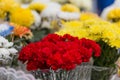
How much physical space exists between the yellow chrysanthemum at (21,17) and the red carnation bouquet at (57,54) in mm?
677

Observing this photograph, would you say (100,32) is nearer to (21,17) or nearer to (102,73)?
(102,73)

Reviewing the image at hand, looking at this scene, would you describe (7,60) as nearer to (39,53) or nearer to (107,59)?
(39,53)

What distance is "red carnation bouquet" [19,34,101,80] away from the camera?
2.71 ft

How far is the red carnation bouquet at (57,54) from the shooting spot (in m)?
0.83

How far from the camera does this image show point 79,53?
2.81 ft

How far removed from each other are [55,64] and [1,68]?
0.15m

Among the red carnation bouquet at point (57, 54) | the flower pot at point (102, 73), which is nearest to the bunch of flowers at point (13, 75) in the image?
the red carnation bouquet at point (57, 54)

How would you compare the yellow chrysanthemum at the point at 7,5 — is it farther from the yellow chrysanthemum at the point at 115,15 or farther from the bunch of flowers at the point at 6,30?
the yellow chrysanthemum at the point at 115,15

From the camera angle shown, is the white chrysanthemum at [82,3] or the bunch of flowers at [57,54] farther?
the white chrysanthemum at [82,3]

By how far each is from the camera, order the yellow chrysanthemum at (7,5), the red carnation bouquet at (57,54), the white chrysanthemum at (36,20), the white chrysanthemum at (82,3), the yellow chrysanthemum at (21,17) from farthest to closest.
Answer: the white chrysanthemum at (82,3) < the white chrysanthemum at (36,20) < the yellow chrysanthemum at (21,17) < the yellow chrysanthemum at (7,5) < the red carnation bouquet at (57,54)

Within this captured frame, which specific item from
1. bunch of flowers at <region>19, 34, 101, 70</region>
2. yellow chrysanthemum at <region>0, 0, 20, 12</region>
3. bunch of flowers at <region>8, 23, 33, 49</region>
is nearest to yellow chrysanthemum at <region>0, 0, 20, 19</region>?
yellow chrysanthemum at <region>0, 0, 20, 12</region>

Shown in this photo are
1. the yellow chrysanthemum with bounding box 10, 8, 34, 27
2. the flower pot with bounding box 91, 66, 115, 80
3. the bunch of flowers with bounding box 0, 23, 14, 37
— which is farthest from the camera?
the yellow chrysanthemum with bounding box 10, 8, 34, 27

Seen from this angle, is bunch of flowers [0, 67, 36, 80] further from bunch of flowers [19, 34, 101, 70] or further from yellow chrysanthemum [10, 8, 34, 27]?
yellow chrysanthemum [10, 8, 34, 27]

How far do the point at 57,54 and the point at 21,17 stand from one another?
0.78m
